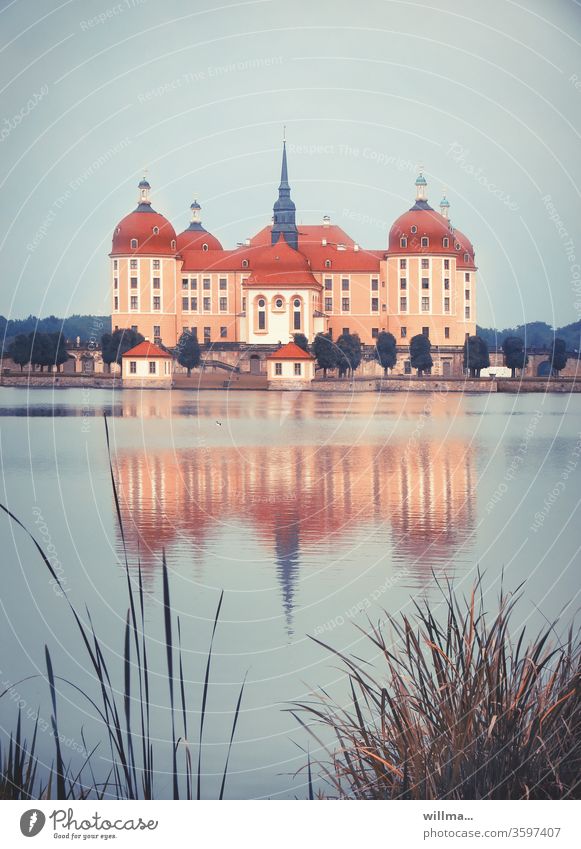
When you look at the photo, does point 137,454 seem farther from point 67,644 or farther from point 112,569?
point 67,644

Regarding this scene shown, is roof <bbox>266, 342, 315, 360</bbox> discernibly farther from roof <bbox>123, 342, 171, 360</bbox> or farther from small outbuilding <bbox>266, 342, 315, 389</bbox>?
roof <bbox>123, 342, 171, 360</bbox>

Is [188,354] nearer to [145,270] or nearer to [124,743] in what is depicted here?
[145,270]

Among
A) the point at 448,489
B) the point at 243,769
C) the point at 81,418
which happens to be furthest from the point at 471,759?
the point at 81,418

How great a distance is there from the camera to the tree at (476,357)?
82.5 ft

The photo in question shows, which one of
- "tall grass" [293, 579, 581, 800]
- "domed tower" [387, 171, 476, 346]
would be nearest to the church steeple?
"domed tower" [387, 171, 476, 346]

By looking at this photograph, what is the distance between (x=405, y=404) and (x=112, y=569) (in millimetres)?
18333

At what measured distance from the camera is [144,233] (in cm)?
3216

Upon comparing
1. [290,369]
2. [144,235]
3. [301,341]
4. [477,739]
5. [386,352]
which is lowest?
[477,739]

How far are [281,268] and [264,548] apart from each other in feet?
90.2

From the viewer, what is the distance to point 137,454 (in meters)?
11.2

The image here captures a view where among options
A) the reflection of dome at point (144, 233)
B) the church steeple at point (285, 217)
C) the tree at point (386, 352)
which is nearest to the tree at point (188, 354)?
the tree at point (386, 352)

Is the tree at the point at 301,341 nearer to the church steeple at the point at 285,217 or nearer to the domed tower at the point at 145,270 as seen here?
the domed tower at the point at 145,270

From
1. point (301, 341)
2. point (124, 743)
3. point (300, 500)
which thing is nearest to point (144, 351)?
point (301, 341)

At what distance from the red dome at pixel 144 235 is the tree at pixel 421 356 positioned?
21.7ft
